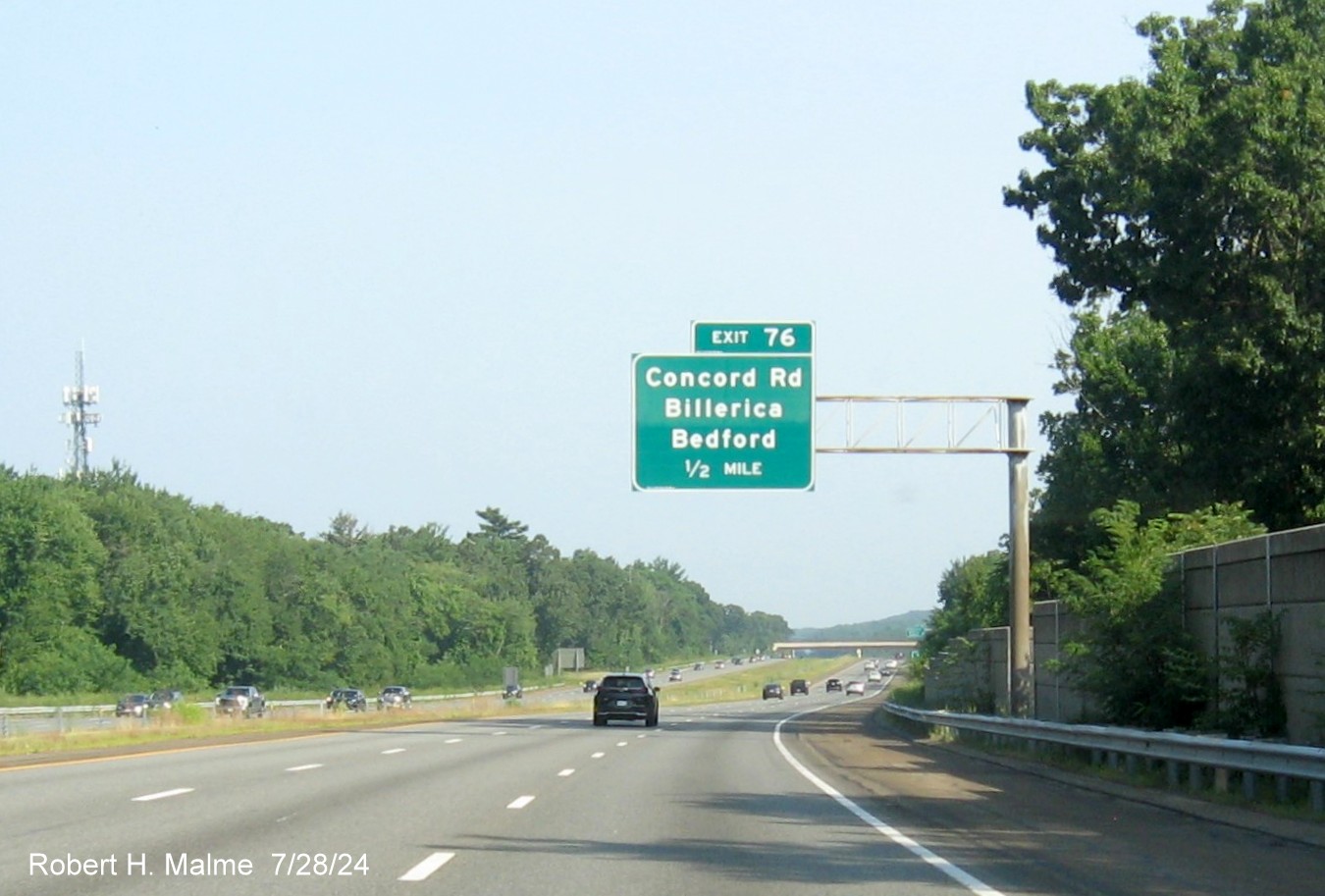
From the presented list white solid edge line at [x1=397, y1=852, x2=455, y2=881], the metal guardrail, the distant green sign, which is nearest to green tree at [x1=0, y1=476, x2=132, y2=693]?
the distant green sign

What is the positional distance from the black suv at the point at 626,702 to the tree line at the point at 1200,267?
677 inches

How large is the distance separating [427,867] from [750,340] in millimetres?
24179

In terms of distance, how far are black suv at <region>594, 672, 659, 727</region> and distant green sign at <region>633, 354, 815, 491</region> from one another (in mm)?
17838

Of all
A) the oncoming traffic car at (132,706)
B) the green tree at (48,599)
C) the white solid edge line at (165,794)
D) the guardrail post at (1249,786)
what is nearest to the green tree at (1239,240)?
the guardrail post at (1249,786)

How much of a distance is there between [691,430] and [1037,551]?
22.3 m

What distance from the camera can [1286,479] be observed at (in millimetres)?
35938

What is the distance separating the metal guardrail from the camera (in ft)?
58.1

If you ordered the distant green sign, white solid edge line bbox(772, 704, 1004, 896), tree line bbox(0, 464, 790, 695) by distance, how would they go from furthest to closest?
tree line bbox(0, 464, 790, 695) < the distant green sign < white solid edge line bbox(772, 704, 1004, 896)

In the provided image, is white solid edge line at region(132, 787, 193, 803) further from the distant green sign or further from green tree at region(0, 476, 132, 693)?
green tree at region(0, 476, 132, 693)

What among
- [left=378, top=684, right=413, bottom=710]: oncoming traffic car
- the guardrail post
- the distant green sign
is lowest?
[left=378, top=684, right=413, bottom=710]: oncoming traffic car

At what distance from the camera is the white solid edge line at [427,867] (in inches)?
499

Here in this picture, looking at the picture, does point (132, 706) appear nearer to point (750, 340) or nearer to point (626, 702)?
point (626, 702)

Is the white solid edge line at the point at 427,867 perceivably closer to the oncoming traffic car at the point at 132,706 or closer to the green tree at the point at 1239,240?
the green tree at the point at 1239,240

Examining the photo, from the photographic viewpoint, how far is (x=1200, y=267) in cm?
3509
